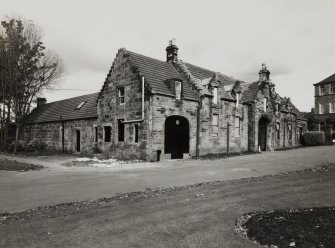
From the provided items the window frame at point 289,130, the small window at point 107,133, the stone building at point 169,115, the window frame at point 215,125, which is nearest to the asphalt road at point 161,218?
the stone building at point 169,115

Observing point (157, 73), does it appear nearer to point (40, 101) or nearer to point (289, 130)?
point (289, 130)

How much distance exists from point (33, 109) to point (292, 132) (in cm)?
3686

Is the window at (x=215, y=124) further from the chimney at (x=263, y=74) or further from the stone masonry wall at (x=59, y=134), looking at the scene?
the stone masonry wall at (x=59, y=134)

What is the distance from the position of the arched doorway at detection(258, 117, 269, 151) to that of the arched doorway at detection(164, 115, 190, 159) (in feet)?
42.1

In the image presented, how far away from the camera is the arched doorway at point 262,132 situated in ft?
112

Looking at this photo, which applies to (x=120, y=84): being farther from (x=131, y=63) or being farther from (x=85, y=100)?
(x=85, y=100)

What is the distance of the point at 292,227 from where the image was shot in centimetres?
645

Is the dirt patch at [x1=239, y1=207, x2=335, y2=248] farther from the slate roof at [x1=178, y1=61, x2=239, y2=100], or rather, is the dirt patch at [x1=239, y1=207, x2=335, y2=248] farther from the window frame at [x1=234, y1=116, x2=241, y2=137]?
the window frame at [x1=234, y1=116, x2=241, y2=137]

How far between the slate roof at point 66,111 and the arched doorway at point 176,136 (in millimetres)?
7987

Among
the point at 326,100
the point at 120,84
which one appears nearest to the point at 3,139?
the point at 120,84

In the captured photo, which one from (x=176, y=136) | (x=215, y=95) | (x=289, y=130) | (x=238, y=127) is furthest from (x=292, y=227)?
(x=289, y=130)

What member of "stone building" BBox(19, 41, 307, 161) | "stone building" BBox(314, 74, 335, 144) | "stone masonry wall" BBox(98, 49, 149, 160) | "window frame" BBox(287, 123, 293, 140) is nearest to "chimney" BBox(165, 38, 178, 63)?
"stone building" BBox(19, 41, 307, 161)

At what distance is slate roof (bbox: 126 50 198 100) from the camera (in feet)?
77.1

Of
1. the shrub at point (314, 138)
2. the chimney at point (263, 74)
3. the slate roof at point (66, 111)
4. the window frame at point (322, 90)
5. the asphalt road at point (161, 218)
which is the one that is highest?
the window frame at point (322, 90)
